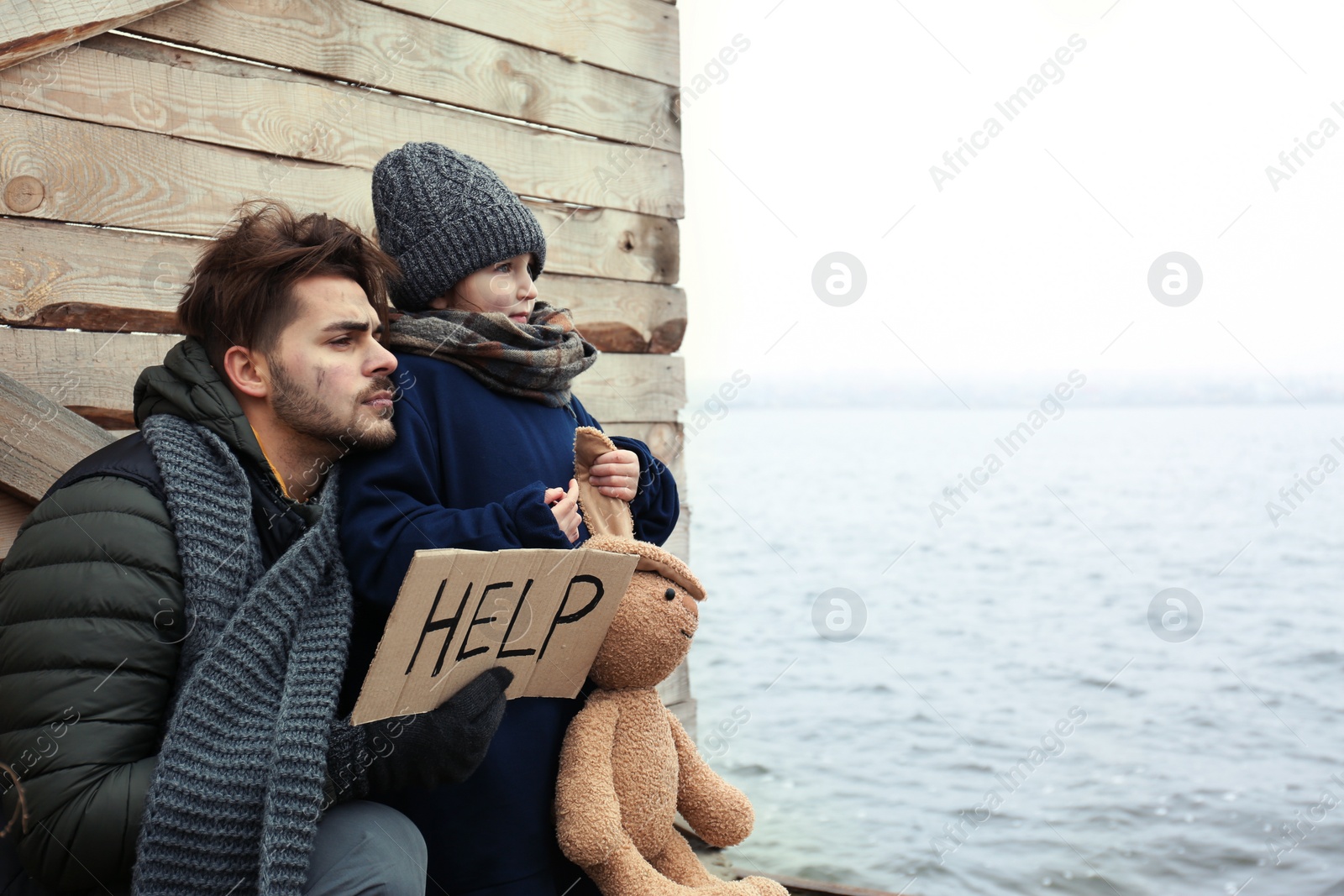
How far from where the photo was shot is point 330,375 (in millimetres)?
1683

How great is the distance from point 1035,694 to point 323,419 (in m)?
6.29

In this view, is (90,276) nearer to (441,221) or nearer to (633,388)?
(441,221)

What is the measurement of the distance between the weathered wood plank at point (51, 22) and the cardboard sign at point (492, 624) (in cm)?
129

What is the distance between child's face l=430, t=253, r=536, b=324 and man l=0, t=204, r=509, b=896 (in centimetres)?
20

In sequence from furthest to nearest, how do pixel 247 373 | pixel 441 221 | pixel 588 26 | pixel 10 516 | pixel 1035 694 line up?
pixel 1035 694 → pixel 588 26 → pixel 10 516 → pixel 441 221 → pixel 247 373

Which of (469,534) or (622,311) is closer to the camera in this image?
(469,534)

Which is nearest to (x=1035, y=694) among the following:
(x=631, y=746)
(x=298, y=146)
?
(x=631, y=746)

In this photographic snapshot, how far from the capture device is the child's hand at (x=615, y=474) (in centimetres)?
184

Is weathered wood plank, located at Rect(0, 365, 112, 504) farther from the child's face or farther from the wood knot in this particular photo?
the child's face

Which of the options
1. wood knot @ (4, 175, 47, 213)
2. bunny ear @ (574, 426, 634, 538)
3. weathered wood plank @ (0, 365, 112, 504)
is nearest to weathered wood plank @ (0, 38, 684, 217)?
wood knot @ (4, 175, 47, 213)

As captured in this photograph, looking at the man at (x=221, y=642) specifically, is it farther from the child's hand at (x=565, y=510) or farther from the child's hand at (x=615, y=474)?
the child's hand at (x=615, y=474)

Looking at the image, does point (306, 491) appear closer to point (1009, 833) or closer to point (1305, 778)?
point (1009, 833)

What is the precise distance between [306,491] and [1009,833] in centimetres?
373

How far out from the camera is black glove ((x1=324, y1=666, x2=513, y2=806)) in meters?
1.51
